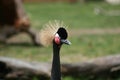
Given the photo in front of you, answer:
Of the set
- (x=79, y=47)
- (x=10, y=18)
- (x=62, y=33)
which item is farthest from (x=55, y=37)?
(x=10, y=18)

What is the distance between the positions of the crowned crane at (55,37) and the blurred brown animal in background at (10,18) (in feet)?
21.5

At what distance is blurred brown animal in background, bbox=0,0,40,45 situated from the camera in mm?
11320

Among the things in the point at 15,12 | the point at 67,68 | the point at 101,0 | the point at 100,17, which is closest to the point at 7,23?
the point at 15,12

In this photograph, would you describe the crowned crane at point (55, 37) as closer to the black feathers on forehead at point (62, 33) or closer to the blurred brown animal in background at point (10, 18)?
the black feathers on forehead at point (62, 33)

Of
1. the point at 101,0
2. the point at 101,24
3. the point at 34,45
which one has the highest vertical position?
the point at 101,0

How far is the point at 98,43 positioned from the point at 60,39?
7.38m

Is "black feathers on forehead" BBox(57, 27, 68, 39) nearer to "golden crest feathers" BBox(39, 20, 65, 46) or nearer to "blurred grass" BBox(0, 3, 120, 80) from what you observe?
"golden crest feathers" BBox(39, 20, 65, 46)

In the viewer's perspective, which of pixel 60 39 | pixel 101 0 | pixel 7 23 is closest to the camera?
pixel 60 39

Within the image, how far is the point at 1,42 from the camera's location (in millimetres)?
11602

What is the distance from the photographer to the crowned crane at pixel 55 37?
457 cm

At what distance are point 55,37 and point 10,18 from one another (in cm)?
704

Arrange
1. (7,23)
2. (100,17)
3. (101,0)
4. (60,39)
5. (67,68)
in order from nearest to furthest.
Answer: (60,39) < (67,68) < (7,23) < (100,17) < (101,0)

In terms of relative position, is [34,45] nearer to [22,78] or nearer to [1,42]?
[1,42]

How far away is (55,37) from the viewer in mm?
4555
